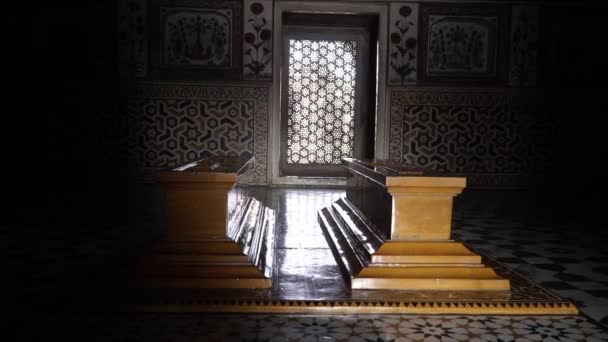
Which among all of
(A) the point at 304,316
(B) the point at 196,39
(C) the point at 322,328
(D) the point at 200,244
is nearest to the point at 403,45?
(B) the point at 196,39

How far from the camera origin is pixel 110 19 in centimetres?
664

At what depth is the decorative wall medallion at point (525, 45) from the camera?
6.89 m

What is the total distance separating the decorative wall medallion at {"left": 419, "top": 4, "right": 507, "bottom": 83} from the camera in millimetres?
6914

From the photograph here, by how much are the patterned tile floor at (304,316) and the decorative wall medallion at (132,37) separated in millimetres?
3532

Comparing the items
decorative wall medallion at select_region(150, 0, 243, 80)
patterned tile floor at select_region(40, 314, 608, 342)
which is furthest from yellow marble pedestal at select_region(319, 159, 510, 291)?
decorative wall medallion at select_region(150, 0, 243, 80)

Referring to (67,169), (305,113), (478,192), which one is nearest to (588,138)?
(478,192)

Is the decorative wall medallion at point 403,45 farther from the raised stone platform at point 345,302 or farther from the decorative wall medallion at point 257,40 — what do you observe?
the raised stone platform at point 345,302

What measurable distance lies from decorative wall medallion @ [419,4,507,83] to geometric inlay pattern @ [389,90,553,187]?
10.0 inches

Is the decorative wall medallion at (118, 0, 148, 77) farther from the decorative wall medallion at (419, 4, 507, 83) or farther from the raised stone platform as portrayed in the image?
the raised stone platform

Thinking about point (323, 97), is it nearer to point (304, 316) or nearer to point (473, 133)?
point (473, 133)

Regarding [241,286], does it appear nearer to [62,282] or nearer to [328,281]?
[328,281]

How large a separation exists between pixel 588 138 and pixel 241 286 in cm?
642

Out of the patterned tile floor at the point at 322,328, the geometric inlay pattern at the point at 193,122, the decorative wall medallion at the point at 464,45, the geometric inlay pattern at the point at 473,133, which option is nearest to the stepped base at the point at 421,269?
the patterned tile floor at the point at 322,328

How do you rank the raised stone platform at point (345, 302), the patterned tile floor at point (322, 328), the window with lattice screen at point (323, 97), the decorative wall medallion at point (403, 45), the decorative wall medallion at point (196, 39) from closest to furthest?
the patterned tile floor at point (322, 328)
the raised stone platform at point (345, 302)
the decorative wall medallion at point (196, 39)
the decorative wall medallion at point (403, 45)
the window with lattice screen at point (323, 97)
